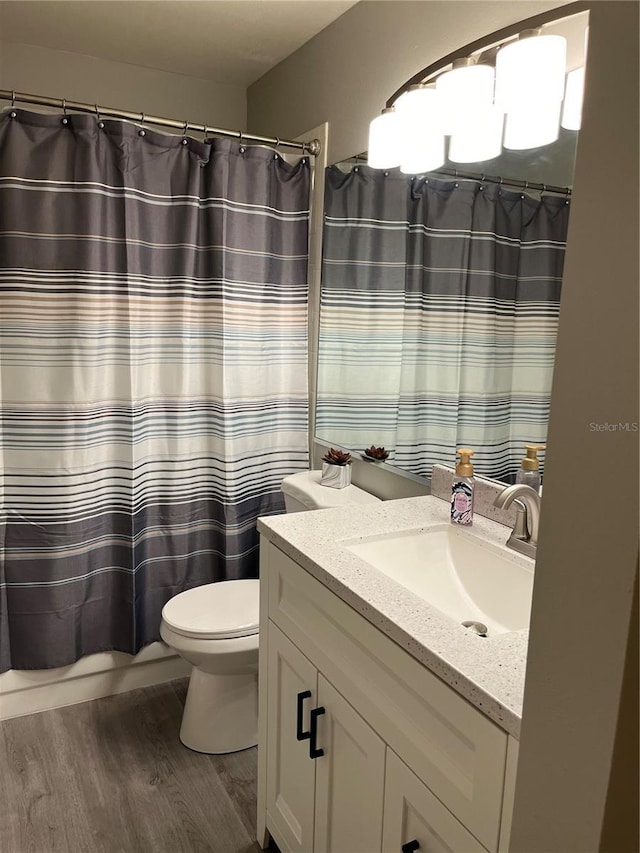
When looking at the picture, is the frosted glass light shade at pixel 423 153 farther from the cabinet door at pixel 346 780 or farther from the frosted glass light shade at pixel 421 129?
the cabinet door at pixel 346 780

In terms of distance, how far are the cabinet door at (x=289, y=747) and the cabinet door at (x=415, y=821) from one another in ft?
0.96

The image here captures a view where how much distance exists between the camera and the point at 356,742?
1285 millimetres

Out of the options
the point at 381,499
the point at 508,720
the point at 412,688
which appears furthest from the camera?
the point at 381,499

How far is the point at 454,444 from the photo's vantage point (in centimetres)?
183

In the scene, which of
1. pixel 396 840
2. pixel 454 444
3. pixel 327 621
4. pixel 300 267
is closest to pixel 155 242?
pixel 300 267

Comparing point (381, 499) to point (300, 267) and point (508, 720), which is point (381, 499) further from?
point (508, 720)

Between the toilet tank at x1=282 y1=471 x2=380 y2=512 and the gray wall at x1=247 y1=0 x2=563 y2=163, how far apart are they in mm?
1135

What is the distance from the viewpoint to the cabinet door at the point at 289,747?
1474mm

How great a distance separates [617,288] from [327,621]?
1072 mm

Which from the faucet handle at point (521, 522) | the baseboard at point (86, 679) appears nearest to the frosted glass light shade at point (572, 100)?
the faucet handle at point (521, 522)

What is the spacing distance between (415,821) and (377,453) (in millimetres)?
1200

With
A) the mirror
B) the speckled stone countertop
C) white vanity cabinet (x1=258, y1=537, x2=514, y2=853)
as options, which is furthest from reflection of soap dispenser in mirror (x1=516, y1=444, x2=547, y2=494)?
white vanity cabinet (x1=258, y1=537, x2=514, y2=853)

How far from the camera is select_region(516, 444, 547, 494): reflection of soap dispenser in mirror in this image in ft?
4.95

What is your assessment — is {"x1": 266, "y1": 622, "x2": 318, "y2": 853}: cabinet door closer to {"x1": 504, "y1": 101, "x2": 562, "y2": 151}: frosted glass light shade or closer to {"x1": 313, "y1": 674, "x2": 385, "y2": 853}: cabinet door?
{"x1": 313, "y1": 674, "x2": 385, "y2": 853}: cabinet door
